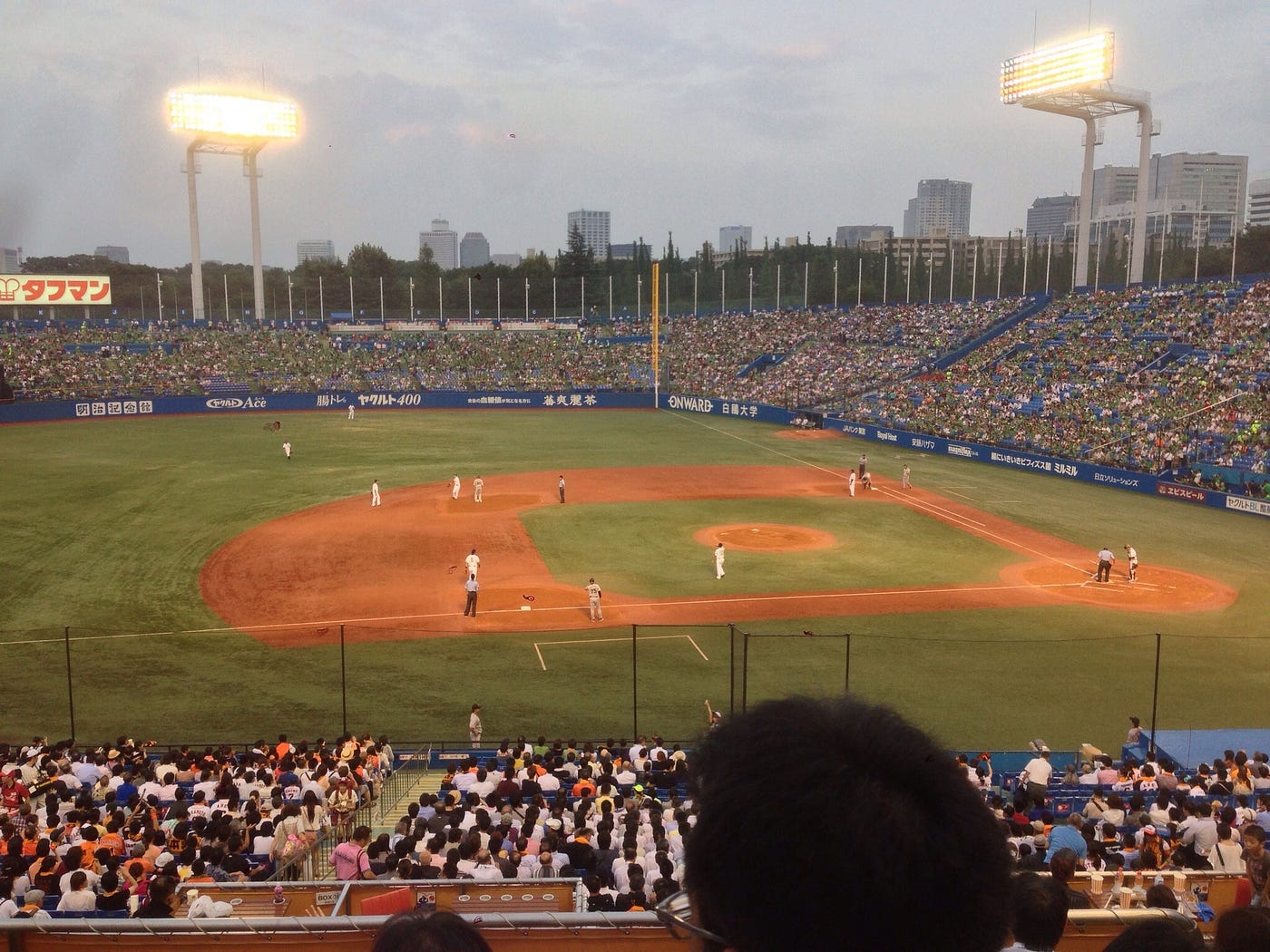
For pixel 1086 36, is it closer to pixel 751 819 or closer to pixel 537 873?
pixel 537 873

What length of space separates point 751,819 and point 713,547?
3362 centimetres

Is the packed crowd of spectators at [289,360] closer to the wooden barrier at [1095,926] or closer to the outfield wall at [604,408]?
the outfield wall at [604,408]

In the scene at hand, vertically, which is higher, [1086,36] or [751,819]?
[1086,36]

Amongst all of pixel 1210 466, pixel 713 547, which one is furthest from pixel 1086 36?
pixel 713 547

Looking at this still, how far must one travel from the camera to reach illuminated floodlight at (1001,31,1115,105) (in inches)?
2623

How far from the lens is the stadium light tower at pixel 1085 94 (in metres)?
66.6

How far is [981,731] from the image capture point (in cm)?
1992

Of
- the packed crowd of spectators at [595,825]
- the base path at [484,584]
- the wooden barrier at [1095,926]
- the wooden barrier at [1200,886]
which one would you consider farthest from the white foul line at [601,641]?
the wooden barrier at [1095,926]

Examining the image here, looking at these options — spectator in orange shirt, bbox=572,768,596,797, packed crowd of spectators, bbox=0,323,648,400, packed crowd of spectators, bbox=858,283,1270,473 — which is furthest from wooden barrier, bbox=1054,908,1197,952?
packed crowd of spectators, bbox=0,323,648,400

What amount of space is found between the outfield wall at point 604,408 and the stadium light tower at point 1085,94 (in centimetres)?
2207

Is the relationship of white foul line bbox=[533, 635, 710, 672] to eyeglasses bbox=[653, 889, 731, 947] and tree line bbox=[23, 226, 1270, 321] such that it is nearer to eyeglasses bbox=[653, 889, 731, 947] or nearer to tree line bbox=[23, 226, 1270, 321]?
eyeglasses bbox=[653, 889, 731, 947]

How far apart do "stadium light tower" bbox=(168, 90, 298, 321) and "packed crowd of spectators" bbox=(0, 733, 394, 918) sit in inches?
3505

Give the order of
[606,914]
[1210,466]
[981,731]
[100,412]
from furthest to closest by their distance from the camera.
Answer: [100,412] → [1210,466] → [981,731] → [606,914]

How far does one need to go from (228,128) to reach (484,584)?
8442 centimetres
